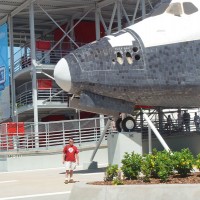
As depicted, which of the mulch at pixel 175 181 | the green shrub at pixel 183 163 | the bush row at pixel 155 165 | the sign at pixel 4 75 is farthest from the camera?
the sign at pixel 4 75

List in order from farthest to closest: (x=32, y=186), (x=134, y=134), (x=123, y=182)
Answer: (x=134, y=134)
(x=32, y=186)
(x=123, y=182)

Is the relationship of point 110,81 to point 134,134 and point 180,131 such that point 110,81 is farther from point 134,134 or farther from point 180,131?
point 180,131

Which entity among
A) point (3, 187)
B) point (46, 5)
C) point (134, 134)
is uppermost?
point (46, 5)

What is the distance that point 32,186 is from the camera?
1402 cm

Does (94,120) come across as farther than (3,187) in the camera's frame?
Yes

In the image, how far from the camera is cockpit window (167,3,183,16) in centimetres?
1538

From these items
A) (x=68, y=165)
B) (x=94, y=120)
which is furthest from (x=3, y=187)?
(x=94, y=120)

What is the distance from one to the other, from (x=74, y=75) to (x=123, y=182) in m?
5.66

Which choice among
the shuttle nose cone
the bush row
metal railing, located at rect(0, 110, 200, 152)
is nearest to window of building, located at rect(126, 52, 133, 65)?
the shuttle nose cone

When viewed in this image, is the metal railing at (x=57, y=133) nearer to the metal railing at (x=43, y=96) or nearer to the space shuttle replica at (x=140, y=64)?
the metal railing at (x=43, y=96)

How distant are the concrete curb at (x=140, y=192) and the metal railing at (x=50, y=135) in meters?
15.7

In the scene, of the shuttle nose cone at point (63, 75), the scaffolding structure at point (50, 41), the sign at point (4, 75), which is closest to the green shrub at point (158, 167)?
the shuttle nose cone at point (63, 75)

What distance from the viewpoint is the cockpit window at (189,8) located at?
15.4 metres

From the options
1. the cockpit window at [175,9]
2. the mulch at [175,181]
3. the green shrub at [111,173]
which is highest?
the cockpit window at [175,9]
